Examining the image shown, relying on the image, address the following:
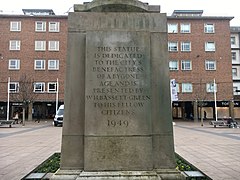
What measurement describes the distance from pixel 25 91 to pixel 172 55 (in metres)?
24.9

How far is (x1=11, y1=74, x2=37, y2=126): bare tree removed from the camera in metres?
36.7

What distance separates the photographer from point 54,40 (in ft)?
146

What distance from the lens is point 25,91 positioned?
120ft

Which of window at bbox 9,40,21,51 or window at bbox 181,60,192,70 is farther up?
window at bbox 9,40,21,51

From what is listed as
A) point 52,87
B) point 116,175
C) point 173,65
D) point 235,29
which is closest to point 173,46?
point 173,65

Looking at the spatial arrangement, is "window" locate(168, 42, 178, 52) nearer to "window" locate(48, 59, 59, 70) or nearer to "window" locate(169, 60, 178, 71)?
"window" locate(169, 60, 178, 71)

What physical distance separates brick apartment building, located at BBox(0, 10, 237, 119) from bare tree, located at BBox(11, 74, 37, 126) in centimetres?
81

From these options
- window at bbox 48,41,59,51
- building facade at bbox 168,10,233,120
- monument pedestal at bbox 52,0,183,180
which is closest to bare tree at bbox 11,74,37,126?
window at bbox 48,41,59,51

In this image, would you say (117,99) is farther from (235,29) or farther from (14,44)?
(235,29)

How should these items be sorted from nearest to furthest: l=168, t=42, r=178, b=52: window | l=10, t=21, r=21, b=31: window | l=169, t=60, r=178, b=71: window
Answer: l=10, t=21, r=21, b=31: window < l=169, t=60, r=178, b=71: window < l=168, t=42, r=178, b=52: window

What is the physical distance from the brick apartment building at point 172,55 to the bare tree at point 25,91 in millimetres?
809

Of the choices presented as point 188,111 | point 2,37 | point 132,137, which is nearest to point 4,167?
point 132,137

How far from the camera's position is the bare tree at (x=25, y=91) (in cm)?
3666

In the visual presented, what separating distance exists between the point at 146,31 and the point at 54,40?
41348 mm
